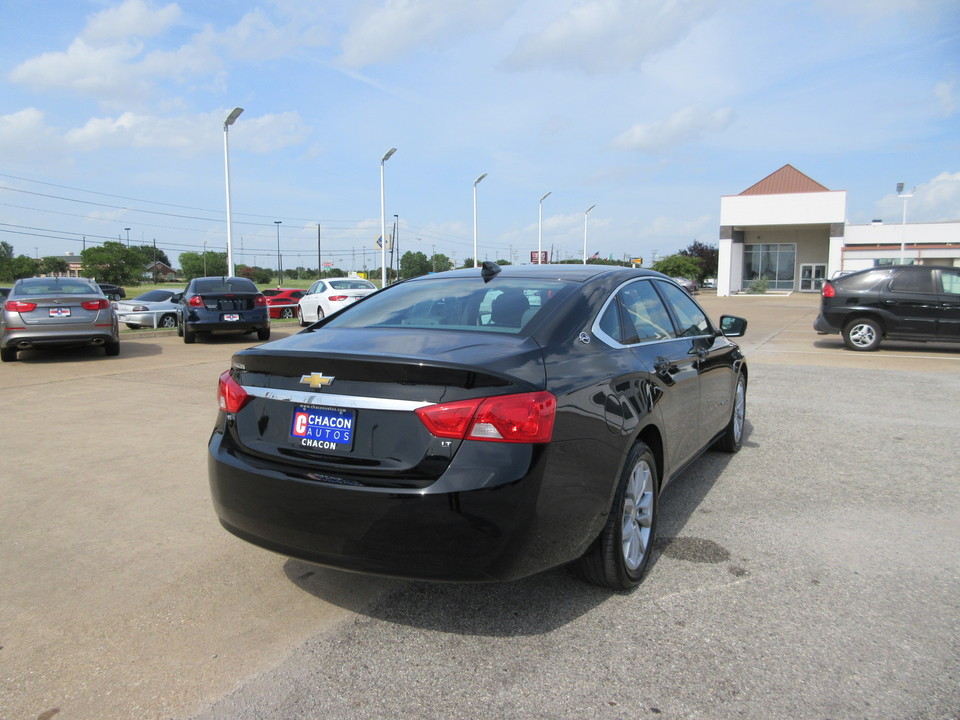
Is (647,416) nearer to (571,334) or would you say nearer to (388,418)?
(571,334)

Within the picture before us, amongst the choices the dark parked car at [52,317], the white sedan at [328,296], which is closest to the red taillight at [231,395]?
the dark parked car at [52,317]

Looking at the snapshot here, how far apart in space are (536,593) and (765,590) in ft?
3.50

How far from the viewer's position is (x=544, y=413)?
2.66 metres

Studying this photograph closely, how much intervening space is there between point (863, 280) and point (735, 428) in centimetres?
952

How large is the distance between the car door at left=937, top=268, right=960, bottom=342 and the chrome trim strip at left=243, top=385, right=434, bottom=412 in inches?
521

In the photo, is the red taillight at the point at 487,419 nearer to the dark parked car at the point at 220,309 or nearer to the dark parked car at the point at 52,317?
the dark parked car at the point at 52,317

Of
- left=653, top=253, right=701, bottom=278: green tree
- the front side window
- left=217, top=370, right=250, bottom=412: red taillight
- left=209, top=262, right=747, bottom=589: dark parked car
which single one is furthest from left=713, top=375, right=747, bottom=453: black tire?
left=653, top=253, right=701, bottom=278: green tree

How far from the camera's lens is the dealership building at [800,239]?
161ft

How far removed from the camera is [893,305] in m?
13.2

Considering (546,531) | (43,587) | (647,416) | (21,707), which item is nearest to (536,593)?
(546,531)

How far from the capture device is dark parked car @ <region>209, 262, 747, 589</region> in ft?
8.49

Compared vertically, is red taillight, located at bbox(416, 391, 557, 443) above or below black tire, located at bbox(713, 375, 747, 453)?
above

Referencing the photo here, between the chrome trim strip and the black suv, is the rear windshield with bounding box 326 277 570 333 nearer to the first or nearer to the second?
the chrome trim strip

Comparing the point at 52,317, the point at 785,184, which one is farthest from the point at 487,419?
the point at 785,184
